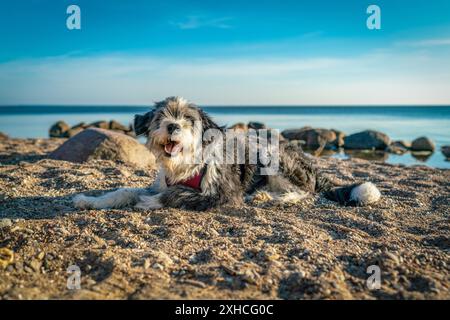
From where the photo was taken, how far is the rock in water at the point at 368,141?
1820 cm

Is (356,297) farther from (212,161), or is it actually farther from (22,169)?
(22,169)

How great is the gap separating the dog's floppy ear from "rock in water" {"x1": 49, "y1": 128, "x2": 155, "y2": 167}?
3.63 metres

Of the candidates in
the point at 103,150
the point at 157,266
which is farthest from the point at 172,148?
the point at 103,150

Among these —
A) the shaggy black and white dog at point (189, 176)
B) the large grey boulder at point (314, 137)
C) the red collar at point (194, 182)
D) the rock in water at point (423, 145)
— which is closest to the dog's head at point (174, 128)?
the shaggy black and white dog at point (189, 176)

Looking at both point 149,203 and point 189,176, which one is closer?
point 149,203

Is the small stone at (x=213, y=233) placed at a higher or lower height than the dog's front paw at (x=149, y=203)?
lower

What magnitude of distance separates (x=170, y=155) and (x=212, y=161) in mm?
726

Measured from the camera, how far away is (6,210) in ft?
17.2

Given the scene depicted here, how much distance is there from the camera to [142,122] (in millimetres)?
5586

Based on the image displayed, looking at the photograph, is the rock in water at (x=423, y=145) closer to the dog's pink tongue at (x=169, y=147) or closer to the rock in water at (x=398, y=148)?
the rock in water at (x=398, y=148)

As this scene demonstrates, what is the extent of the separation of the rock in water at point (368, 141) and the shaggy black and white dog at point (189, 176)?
1283cm

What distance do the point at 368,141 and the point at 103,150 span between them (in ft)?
43.7

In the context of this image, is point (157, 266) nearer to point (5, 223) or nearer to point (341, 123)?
point (5, 223)
